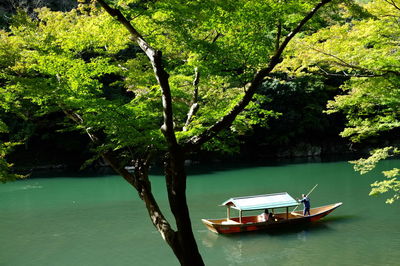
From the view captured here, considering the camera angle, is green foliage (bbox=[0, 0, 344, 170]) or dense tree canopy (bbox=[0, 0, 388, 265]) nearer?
dense tree canopy (bbox=[0, 0, 388, 265])

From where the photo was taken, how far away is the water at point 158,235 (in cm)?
1135

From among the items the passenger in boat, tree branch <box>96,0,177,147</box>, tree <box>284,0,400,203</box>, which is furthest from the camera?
the passenger in boat

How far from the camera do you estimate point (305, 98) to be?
3288cm

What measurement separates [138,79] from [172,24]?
207 cm

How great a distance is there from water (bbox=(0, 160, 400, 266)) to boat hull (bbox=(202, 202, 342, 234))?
10.4 inches

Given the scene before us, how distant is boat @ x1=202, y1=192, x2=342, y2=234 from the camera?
13461 millimetres

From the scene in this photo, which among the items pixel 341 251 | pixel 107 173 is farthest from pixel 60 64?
pixel 107 173

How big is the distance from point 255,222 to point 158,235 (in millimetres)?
3561

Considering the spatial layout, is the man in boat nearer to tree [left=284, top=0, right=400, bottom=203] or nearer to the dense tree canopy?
tree [left=284, top=0, right=400, bottom=203]

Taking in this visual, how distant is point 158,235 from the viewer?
1321 centimetres

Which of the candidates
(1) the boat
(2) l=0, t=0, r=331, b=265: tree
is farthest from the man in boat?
(2) l=0, t=0, r=331, b=265: tree

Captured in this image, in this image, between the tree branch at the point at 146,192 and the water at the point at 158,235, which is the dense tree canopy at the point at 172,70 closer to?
the tree branch at the point at 146,192

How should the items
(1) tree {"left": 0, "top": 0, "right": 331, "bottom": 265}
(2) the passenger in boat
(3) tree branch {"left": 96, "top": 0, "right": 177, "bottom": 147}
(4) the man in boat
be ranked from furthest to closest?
(4) the man in boat → (2) the passenger in boat → (1) tree {"left": 0, "top": 0, "right": 331, "bottom": 265} → (3) tree branch {"left": 96, "top": 0, "right": 177, "bottom": 147}

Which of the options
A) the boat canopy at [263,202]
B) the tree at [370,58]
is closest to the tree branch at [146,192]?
the tree at [370,58]
